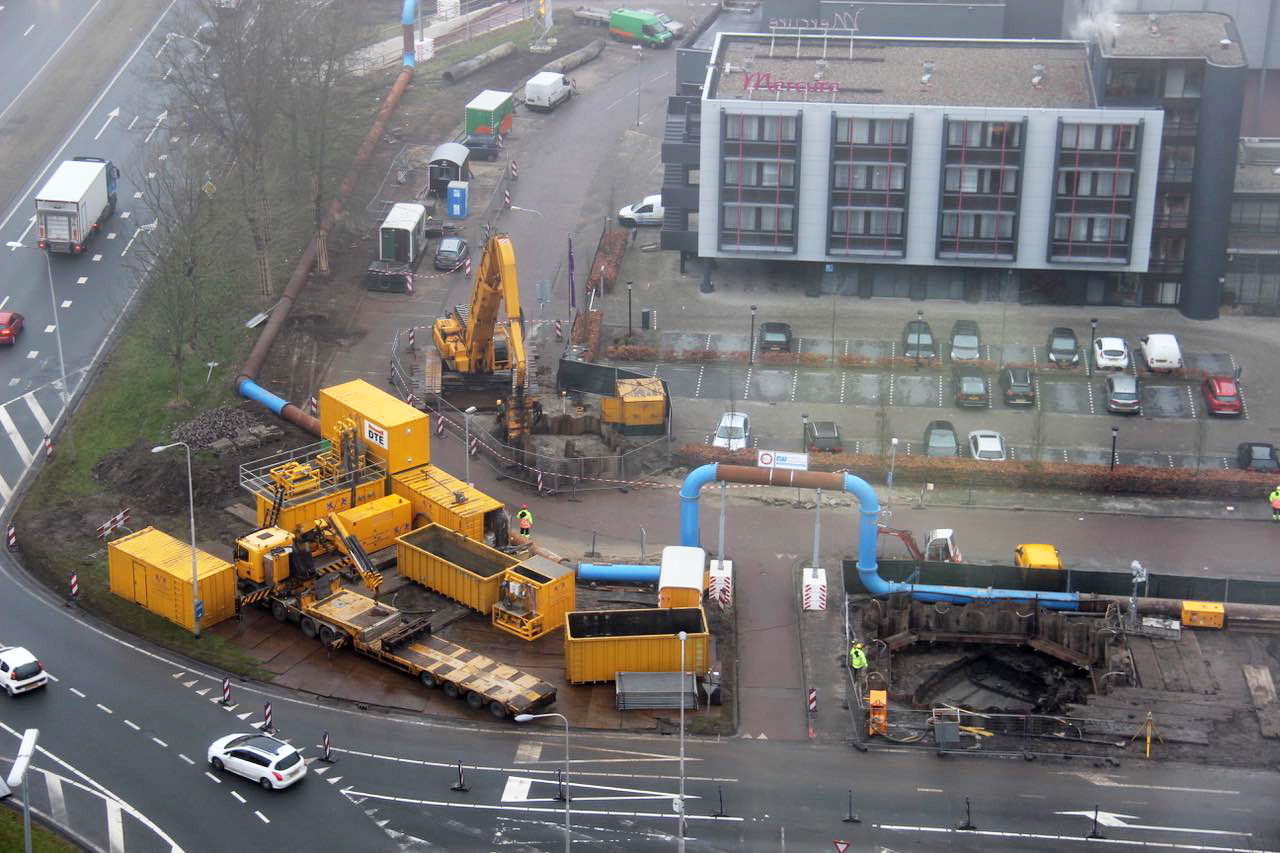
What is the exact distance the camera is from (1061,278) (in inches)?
4392

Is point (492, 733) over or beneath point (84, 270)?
beneath

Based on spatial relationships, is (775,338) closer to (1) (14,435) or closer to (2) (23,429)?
(2) (23,429)

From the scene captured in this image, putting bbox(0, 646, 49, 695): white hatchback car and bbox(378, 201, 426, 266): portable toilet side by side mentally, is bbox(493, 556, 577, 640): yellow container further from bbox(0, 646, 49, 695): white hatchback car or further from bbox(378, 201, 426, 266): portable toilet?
bbox(378, 201, 426, 266): portable toilet

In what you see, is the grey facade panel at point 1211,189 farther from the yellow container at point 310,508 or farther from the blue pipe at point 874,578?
the yellow container at point 310,508

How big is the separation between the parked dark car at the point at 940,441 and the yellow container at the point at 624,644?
22.6m

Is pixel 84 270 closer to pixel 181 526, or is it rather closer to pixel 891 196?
pixel 181 526

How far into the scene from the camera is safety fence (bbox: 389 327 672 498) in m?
92.5

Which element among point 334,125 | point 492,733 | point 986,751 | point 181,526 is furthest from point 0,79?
point 986,751

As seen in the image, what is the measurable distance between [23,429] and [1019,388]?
51.1 meters

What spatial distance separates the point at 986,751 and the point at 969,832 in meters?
5.47

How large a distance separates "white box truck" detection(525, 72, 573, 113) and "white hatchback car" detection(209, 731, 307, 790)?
262 ft

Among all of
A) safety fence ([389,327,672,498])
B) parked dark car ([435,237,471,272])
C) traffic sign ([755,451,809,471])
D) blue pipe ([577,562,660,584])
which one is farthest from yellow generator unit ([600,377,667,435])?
parked dark car ([435,237,471,272])

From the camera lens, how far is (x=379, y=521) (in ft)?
279

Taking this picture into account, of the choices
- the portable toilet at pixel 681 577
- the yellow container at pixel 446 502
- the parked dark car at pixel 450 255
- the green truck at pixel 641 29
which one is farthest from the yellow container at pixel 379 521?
the green truck at pixel 641 29
